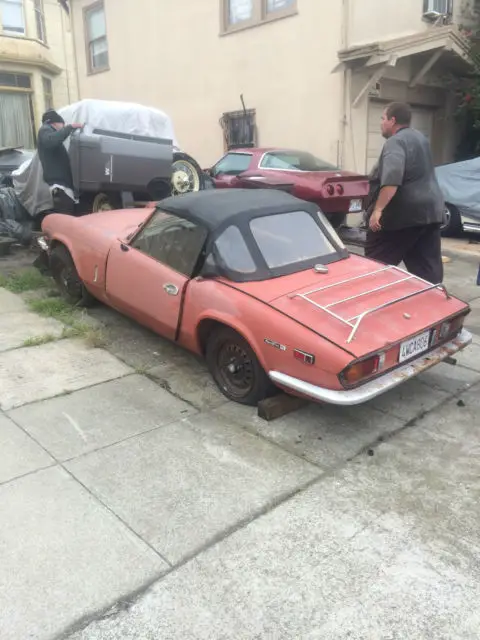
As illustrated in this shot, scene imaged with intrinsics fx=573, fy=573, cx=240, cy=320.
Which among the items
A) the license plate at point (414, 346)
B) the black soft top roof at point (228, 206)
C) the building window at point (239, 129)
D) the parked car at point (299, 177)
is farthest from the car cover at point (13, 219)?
the license plate at point (414, 346)

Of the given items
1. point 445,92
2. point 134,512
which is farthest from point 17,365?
point 445,92

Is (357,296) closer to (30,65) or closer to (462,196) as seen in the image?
(462,196)

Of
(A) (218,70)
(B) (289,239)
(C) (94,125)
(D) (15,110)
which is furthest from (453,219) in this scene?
(D) (15,110)

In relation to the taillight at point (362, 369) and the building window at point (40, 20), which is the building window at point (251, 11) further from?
the building window at point (40, 20)

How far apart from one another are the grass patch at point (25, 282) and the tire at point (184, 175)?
2.26 m

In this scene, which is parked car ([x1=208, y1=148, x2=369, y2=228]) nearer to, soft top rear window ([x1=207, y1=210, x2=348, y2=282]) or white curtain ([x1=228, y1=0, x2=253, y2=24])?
soft top rear window ([x1=207, y1=210, x2=348, y2=282])

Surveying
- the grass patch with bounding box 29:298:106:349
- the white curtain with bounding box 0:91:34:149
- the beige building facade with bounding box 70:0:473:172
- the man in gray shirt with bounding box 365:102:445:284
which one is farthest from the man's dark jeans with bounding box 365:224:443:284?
the white curtain with bounding box 0:91:34:149

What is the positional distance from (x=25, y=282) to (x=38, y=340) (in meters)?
1.94

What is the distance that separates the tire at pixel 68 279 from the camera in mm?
5652

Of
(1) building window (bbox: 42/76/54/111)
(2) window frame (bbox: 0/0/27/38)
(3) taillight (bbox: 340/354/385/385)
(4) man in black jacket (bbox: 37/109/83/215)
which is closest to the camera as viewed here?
(3) taillight (bbox: 340/354/385/385)

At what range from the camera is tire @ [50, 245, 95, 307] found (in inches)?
223

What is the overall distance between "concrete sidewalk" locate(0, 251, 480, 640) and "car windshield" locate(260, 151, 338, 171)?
556 cm

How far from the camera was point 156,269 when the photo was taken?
175 inches

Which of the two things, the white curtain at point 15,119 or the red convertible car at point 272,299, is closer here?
the red convertible car at point 272,299
